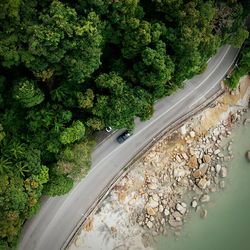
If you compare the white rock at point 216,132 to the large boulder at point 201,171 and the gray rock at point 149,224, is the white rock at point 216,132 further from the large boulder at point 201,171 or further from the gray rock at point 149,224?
the gray rock at point 149,224

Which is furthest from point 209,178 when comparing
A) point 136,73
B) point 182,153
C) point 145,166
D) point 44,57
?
point 44,57

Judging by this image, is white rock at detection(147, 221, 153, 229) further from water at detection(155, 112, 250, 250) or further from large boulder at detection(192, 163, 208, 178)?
large boulder at detection(192, 163, 208, 178)

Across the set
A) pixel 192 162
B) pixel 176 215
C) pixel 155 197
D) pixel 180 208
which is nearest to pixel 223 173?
pixel 192 162

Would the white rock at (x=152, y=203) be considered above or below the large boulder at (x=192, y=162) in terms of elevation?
below

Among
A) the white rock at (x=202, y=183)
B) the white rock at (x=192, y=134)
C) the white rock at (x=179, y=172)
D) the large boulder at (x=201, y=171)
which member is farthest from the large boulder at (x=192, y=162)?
the white rock at (x=192, y=134)

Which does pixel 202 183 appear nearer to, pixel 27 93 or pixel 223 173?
pixel 223 173

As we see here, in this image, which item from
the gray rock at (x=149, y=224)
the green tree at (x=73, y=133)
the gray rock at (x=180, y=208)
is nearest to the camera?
the green tree at (x=73, y=133)

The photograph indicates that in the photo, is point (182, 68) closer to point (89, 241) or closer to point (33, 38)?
point (33, 38)
